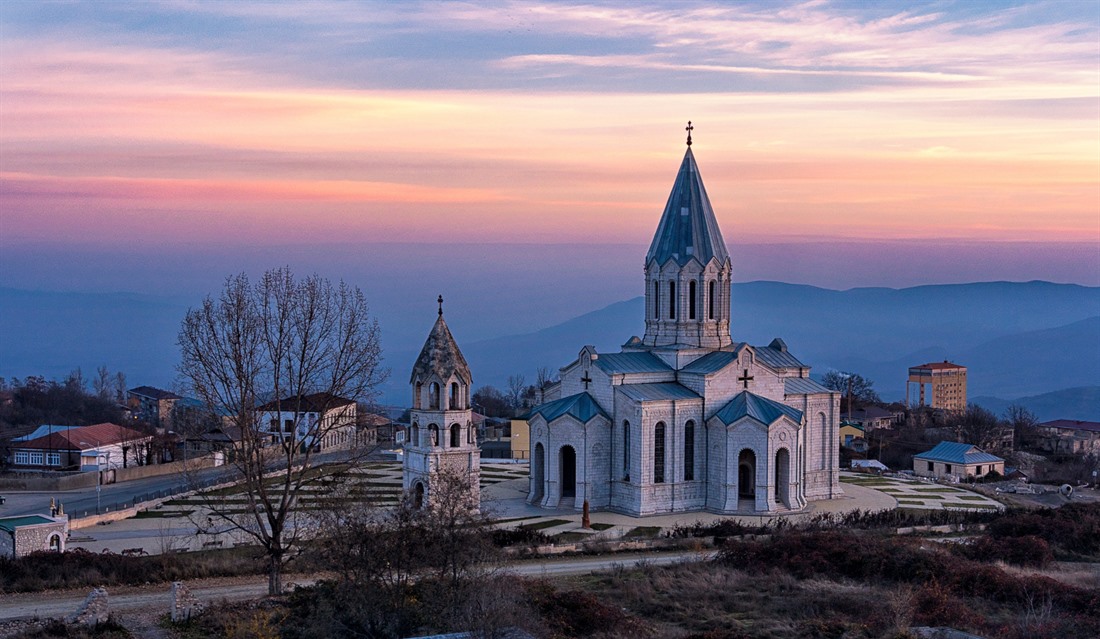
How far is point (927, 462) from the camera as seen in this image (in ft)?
164

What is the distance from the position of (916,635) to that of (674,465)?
18.4 m

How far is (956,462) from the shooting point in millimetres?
48812

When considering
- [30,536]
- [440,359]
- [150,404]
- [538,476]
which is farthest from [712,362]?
[150,404]

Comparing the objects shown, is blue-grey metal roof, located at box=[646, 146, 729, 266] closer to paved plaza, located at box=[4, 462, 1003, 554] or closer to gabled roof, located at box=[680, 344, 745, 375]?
gabled roof, located at box=[680, 344, 745, 375]

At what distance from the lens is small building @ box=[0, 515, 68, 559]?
91.5 feet

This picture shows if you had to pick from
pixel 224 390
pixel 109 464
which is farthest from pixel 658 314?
pixel 109 464

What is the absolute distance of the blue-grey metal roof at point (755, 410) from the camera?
36.8 m

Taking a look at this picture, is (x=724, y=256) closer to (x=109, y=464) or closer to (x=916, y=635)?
→ (x=916, y=635)

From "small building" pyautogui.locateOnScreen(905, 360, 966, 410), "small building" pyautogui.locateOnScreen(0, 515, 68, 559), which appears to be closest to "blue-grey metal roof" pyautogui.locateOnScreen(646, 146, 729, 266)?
"small building" pyautogui.locateOnScreen(0, 515, 68, 559)

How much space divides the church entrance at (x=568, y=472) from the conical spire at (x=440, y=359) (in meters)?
6.46

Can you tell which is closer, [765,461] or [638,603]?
[638,603]

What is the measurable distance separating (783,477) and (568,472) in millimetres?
7469

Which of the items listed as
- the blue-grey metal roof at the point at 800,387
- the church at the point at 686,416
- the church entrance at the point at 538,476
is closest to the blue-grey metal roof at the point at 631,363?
the church at the point at 686,416

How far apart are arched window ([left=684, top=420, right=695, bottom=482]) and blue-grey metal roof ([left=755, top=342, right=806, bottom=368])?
4.91 meters
